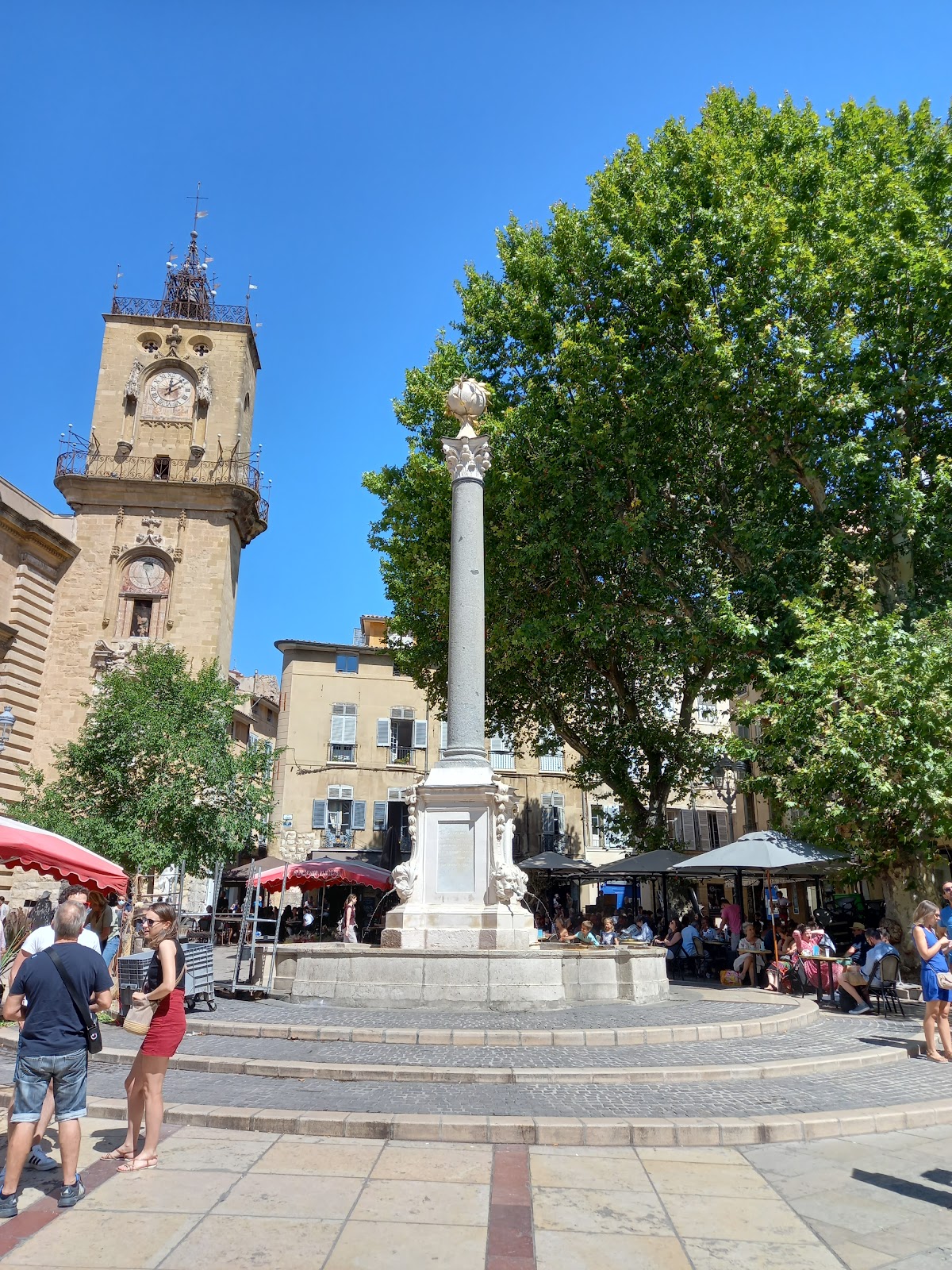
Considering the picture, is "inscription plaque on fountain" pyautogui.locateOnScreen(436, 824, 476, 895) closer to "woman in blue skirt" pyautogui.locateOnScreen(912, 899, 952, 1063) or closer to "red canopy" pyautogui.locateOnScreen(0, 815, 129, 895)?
"red canopy" pyautogui.locateOnScreen(0, 815, 129, 895)

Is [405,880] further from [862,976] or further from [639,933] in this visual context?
[639,933]

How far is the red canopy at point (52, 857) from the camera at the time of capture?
33.1ft

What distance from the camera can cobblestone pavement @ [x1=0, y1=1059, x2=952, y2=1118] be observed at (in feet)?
21.2

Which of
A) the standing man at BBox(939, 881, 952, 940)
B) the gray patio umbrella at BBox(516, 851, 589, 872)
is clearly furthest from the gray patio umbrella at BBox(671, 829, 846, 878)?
the gray patio umbrella at BBox(516, 851, 589, 872)

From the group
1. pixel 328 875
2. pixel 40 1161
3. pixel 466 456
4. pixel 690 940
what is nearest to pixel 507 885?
pixel 466 456

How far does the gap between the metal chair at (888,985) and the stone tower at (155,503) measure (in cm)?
2349

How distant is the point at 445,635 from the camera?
2353 cm

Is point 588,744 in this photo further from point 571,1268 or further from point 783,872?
point 571,1268

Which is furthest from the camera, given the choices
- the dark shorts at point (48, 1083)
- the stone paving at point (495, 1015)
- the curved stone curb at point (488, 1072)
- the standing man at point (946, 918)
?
the standing man at point (946, 918)

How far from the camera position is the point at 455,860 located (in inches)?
467

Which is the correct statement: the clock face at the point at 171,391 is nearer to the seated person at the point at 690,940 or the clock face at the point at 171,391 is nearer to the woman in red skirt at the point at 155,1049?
the seated person at the point at 690,940

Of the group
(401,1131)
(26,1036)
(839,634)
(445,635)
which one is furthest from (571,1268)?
(445,635)

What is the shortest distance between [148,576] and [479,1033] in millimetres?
26014

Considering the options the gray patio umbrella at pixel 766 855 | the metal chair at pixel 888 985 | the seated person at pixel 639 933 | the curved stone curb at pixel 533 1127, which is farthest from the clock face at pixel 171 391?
the curved stone curb at pixel 533 1127
